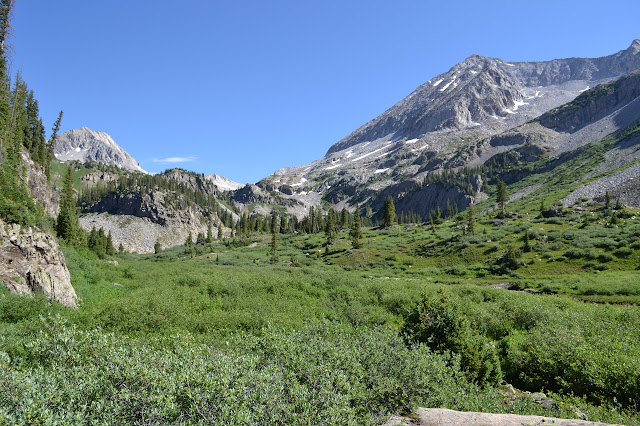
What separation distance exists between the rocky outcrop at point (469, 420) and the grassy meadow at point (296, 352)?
579 mm

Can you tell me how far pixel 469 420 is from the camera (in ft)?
35.5

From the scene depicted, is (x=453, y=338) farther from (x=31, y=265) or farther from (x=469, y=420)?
(x=31, y=265)

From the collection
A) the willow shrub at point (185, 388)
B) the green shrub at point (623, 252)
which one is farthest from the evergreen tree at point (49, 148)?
the green shrub at point (623, 252)

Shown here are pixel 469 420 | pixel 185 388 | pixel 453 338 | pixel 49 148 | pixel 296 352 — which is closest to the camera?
pixel 185 388

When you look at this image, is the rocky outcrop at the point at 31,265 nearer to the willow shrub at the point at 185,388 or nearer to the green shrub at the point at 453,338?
the willow shrub at the point at 185,388

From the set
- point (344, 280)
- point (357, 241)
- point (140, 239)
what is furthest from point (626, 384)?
point (140, 239)

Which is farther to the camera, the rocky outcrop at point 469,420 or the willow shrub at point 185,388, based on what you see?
the rocky outcrop at point 469,420

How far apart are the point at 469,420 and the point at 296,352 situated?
649 cm

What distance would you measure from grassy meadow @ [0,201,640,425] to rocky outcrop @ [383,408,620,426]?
0.58 meters

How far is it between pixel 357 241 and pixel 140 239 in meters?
146

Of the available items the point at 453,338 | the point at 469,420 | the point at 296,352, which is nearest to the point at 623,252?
the point at 453,338

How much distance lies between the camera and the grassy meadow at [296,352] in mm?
8047

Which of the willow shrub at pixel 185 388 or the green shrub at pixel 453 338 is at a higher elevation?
the willow shrub at pixel 185 388

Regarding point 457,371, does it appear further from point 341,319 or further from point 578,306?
point 578,306
